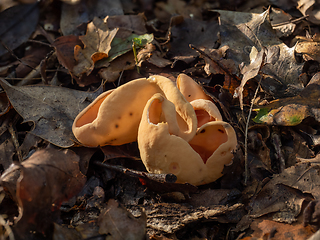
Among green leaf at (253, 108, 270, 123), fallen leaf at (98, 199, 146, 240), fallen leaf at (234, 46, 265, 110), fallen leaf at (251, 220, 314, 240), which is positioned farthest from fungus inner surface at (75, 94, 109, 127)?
fallen leaf at (251, 220, 314, 240)

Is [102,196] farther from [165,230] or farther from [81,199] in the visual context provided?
[165,230]

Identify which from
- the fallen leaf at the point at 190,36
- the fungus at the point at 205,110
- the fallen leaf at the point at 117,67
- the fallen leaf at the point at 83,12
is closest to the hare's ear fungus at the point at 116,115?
the fungus at the point at 205,110

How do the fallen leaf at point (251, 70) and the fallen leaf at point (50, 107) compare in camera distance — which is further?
the fallen leaf at point (50, 107)

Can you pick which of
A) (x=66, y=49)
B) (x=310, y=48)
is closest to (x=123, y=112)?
(x=66, y=49)

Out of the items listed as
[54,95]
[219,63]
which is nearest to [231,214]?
[219,63]

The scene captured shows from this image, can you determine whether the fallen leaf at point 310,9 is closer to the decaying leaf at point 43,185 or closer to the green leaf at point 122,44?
the green leaf at point 122,44

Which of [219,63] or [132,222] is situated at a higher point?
[219,63]
